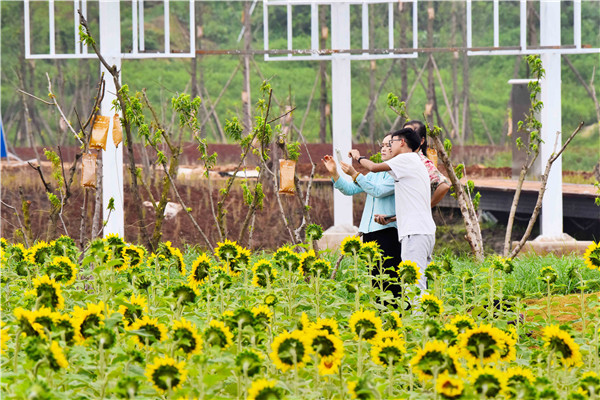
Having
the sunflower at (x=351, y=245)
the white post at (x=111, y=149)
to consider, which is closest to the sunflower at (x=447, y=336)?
the sunflower at (x=351, y=245)

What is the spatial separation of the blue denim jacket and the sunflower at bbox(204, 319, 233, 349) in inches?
75.1

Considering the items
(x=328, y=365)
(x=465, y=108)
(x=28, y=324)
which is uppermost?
(x=465, y=108)

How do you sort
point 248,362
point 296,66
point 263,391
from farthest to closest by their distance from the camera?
point 296,66 → point 248,362 → point 263,391

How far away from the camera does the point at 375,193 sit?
3.80 m

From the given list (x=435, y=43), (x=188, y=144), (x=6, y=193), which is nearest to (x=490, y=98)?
(x=435, y=43)

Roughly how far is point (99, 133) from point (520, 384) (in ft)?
9.51

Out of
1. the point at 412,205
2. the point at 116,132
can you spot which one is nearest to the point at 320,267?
the point at 412,205

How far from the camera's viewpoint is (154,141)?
4.48m

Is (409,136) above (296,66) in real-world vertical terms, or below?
below

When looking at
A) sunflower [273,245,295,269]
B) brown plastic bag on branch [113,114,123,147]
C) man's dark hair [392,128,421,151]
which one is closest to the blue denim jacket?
man's dark hair [392,128,421,151]

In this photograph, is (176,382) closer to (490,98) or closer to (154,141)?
(154,141)

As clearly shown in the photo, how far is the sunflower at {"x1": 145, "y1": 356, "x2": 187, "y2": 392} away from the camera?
172 cm

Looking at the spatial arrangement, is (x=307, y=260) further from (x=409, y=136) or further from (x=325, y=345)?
(x=409, y=136)

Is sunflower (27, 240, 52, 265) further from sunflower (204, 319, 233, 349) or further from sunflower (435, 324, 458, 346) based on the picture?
sunflower (435, 324, 458, 346)
